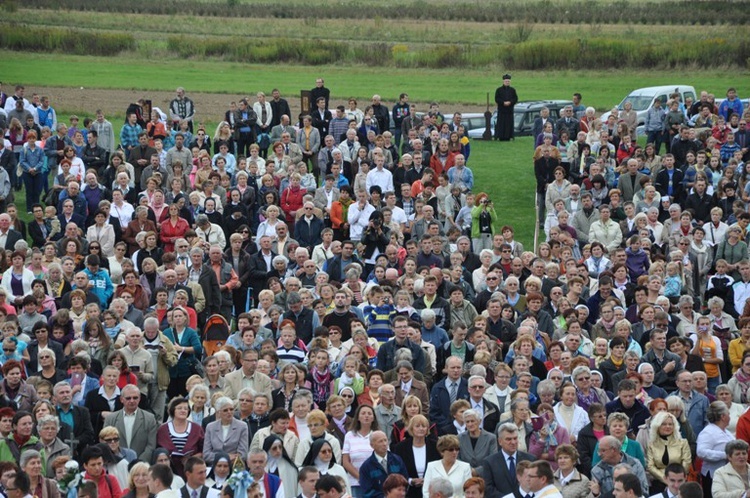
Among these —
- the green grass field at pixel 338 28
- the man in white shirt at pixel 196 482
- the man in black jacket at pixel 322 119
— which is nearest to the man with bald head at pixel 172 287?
the man in white shirt at pixel 196 482

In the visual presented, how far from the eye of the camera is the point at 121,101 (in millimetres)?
45281

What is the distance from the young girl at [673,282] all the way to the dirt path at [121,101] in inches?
909

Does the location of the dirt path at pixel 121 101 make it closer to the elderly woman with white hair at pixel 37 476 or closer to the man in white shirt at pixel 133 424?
the man in white shirt at pixel 133 424

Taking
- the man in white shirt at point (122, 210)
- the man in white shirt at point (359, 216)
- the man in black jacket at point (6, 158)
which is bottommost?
the man in white shirt at point (359, 216)

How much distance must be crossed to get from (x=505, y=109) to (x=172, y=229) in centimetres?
1550

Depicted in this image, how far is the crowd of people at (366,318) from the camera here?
43.2 feet

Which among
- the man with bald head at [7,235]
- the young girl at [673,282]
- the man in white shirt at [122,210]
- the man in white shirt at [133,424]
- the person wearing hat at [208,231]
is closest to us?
the man in white shirt at [133,424]

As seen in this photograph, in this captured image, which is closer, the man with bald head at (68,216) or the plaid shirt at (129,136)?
the man with bald head at (68,216)

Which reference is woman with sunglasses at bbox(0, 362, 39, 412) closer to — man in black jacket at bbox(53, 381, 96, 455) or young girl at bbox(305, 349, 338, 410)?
man in black jacket at bbox(53, 381, 96, 455)

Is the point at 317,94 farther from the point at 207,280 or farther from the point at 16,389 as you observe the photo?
the point at 16,389

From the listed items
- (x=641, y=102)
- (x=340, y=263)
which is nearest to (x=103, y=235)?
(x=340, y=263)

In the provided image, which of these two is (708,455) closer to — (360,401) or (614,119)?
(360,401)

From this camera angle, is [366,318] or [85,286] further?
[85,286]

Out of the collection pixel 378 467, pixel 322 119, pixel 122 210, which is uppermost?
pixel 322 119
